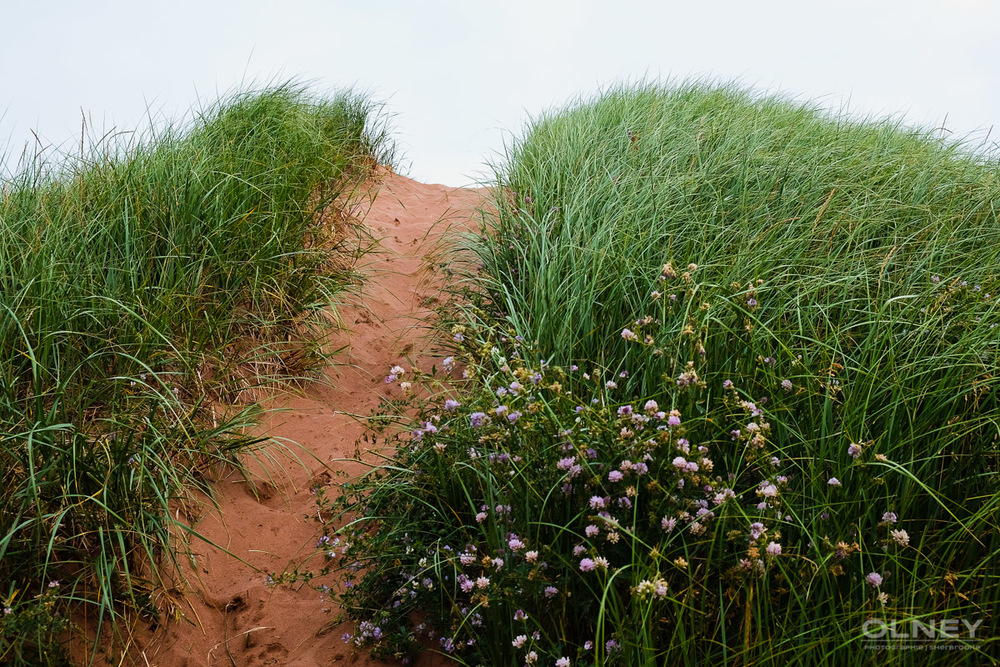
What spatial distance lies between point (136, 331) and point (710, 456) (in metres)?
2.80

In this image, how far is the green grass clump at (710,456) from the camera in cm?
216

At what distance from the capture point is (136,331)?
11.8 feet

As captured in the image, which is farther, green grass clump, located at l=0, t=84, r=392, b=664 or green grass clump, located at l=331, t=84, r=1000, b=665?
green grass clump, located at l=0, t=84, r=392, b=664

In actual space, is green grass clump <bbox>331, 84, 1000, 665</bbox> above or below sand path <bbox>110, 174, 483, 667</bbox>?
above

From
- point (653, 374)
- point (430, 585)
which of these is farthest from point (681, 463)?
point (430, 585)

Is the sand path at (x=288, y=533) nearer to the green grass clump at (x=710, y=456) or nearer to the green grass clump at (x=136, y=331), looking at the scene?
the green grass clump at (x=136, y=331)

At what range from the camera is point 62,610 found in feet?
9.44

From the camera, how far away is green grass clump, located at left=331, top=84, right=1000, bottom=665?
216 centimetres

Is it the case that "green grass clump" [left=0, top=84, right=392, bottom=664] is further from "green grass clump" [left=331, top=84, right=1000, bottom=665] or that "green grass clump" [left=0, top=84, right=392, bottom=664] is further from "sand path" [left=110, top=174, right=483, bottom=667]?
"green grass clump" [left=331, top=84, right=1000, bottom=665]

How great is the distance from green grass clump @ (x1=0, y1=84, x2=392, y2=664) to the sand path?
204 mm

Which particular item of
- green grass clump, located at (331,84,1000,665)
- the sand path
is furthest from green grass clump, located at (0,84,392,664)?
green grass clump, located at (331,84,1000,665)

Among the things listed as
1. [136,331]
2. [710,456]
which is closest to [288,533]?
[136,331]

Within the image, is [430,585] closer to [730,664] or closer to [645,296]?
[730,664]

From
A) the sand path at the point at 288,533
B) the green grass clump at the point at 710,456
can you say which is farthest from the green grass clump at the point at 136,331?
the green grass clump at the point at 710,456
